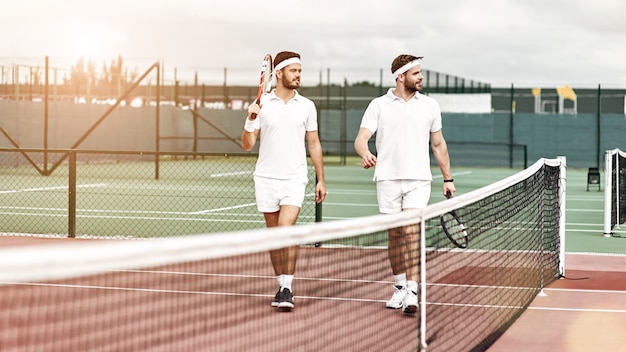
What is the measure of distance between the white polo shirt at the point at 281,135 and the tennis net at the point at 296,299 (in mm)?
712

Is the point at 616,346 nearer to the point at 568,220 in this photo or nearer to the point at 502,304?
the point at 502,304

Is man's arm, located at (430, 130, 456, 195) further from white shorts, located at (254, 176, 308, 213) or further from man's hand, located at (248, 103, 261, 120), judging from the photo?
man's hand, located at (248, 103, 261, 120)

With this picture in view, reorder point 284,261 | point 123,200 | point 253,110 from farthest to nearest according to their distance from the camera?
1. point 123,200
2. point 284,261
3. point 253,110

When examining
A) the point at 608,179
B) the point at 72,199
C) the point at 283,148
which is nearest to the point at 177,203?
the point at 72,199

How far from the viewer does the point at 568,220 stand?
17.6m

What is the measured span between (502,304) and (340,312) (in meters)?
1.43

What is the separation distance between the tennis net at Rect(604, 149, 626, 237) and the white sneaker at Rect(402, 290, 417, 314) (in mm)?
6186

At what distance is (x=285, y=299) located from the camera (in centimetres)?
787

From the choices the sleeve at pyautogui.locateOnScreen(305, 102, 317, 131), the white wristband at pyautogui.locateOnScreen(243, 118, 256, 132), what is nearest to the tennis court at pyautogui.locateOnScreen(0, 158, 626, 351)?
the sleeve at pyautogui.locateOnScreen(305, 102, 317, 131)

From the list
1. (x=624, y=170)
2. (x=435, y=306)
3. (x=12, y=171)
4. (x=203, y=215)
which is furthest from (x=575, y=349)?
(x=12, y=171)

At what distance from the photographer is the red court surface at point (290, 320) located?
652cm

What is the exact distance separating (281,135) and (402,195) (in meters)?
1.01

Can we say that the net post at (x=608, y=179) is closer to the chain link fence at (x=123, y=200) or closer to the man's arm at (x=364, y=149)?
the chain link fence at (x=123, y=200)

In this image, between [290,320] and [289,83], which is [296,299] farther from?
[289,83]
